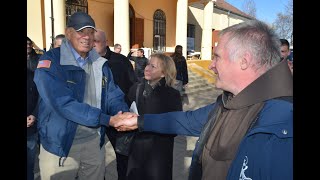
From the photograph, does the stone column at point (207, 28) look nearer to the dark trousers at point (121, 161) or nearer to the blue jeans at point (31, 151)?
the dark trousers at point (121, 161)

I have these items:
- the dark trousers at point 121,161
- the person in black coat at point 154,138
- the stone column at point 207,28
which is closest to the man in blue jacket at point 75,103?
the person in black coat at point 154,138

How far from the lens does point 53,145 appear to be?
2549 millimetres

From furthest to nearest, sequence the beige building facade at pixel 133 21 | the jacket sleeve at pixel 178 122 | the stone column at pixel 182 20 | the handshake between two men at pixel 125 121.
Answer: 1. the stone column at pixel 182 20
2. the beige building facade at pixel 133 21
3. the handshake between two men at pixel 125 121
4. the jacket sleeve at pixel 178 122

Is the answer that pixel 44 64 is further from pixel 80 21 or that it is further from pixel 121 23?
pixel 121 23

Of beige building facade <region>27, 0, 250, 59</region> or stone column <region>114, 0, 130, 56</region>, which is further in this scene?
stone column <region>114, 0, 130, 56</region>

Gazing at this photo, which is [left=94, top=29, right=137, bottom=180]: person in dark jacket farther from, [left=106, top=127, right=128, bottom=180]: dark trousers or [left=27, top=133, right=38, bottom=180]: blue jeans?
[left=27, top=133, right=38, bottom=180]: blue jeans

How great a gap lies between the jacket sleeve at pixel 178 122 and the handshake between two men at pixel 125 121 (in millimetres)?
152

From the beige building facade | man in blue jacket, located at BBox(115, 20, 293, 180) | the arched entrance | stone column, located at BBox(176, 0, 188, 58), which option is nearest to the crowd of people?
man in blue jacket, located at BBox(115, 20, 293, 180)

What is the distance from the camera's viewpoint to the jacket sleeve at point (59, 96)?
95.8 inches

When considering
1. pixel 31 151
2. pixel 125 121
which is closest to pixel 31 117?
pixel 31 151

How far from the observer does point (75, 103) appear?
250cm

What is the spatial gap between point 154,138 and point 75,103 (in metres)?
0.94

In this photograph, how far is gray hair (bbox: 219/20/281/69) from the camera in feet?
4.84

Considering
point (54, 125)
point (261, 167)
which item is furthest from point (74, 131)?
point (261, 167)
